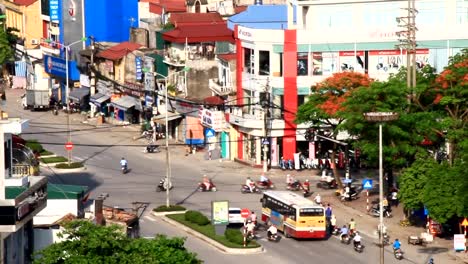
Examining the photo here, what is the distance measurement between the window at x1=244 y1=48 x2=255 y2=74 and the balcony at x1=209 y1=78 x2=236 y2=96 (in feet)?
10.9

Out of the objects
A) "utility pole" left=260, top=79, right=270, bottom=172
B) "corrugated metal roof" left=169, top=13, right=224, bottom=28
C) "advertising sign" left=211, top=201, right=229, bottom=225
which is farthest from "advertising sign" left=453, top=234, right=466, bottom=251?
"corrugated metal roof" left=169, top=13, right=224, bottom=28

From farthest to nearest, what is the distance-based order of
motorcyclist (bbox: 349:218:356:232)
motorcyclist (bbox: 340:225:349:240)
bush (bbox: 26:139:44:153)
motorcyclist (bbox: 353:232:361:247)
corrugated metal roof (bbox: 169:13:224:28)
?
corrugated metal roof (bbox: 169:13:224:28)
bush (bbox: 26:139:44:153)
motorcyclist (bbox: 349:218:356:232)
motorcyclist (bbox: 340:225:349:240)
motorcyclist (bbox: 353:232:361:247)

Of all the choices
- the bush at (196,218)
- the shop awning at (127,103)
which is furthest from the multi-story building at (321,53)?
the shop awning at (127,103)

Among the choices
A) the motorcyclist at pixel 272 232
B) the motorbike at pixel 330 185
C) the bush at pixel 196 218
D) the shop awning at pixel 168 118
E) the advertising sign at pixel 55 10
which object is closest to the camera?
the motorcyclist at pixel 272 232

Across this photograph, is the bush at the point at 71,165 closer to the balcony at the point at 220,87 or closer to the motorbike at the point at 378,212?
the balcony at the point at 220,87

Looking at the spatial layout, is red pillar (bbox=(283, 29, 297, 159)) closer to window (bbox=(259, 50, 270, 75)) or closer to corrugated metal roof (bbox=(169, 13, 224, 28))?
window (bbox=(259, 50, 270, 75))

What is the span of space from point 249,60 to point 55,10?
50.2 meters

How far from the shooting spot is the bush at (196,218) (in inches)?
3723

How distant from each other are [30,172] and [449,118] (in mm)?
39505

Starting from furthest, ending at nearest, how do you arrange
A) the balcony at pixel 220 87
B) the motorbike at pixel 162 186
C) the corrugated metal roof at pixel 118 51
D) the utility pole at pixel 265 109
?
the corrugated metal roof at pixel 118 51, the balcony at pixel 220 87, the utility pole at pixel 265 109, the motorbike at pixel 162 186

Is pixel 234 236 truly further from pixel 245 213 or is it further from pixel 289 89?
pixel 289 89

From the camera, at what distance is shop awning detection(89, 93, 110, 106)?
14650 centimetres

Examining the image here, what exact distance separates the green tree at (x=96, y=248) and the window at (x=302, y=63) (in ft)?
180

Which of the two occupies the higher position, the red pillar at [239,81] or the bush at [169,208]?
the red pillar at [239,81]
